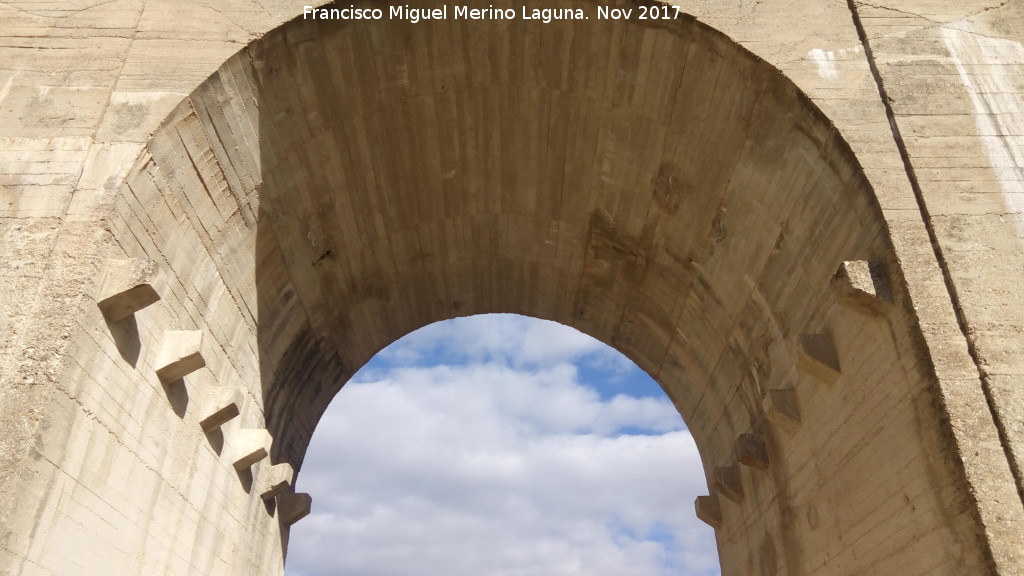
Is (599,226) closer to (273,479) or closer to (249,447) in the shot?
(249,447)

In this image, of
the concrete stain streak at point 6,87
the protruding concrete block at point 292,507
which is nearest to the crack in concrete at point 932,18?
the concrete stain streak at point 6,87

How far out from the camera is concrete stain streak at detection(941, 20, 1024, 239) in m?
6.20

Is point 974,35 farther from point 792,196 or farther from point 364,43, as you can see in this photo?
point 364,43

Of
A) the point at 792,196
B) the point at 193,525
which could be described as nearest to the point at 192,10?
the point at 193,525

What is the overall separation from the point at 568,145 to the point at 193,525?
17.5ft

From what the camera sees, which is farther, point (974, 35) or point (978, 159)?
point (974, 35)

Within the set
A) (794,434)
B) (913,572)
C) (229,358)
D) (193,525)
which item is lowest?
(913,572)

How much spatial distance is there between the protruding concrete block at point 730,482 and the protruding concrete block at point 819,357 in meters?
3.17

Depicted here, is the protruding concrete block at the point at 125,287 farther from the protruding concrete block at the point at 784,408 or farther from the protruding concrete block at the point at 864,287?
the protruding concrete block at the point at 784,408

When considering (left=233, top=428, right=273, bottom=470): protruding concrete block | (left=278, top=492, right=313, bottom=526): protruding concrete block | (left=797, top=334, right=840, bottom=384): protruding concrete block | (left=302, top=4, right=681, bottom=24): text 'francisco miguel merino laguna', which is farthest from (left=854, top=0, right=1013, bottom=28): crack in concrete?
(left=278, top=492, right=313, bottom=526): protruding concrete block

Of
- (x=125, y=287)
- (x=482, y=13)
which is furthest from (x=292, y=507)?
(x=482, y=13)

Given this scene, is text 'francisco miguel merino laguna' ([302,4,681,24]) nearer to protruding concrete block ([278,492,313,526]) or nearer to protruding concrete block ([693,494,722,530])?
protruding concrete block ([278,492,313,526])

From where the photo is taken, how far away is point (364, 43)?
763cm

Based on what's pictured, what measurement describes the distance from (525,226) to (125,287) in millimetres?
5221
